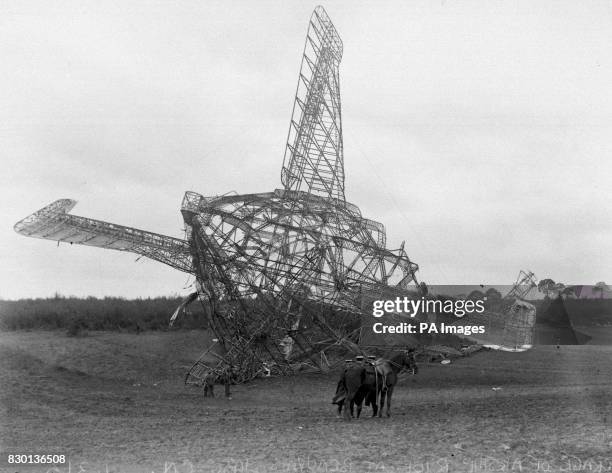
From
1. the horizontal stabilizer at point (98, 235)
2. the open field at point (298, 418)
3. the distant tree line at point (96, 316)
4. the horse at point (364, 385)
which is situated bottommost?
the open field at point (298, 418)

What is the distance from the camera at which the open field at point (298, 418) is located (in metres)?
11.9

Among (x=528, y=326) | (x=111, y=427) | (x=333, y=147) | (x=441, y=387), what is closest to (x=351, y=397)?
(x=111, y=427)

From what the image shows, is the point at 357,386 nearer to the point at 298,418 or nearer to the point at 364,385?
the point at 364,385

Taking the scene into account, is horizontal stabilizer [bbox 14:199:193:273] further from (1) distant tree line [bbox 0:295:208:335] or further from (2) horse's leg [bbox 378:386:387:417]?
(1) distant tree line [bbox 0:295:208:335]

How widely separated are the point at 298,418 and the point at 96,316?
2612 cm

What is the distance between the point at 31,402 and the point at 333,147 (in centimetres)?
1561

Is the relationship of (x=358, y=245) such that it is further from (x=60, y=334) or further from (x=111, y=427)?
(x=60, y=334)

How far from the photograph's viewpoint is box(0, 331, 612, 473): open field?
11930 mm

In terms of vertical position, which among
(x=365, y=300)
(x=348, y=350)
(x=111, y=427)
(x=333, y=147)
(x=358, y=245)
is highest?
(x=333, y=147)

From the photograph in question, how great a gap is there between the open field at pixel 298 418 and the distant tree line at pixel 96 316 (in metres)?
6.46

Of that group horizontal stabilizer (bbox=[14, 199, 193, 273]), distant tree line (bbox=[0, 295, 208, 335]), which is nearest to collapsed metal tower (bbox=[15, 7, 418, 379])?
horizontal stabilizer (bbox=[14, 199, 193, 273])

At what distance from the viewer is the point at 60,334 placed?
3706cm

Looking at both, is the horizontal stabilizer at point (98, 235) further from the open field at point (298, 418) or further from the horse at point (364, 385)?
the horse at point (364, 385)

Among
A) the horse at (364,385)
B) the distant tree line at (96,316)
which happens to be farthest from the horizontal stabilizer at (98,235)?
the distant tree line at (96,316)
